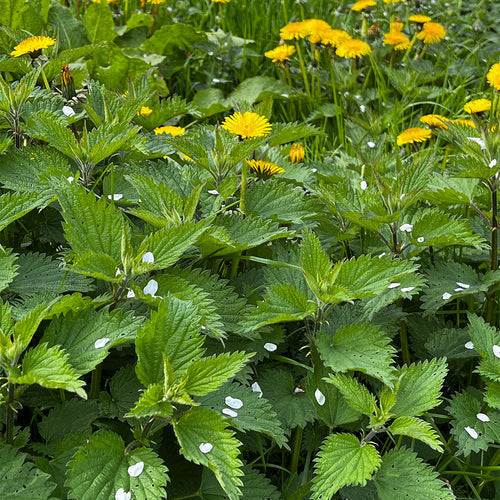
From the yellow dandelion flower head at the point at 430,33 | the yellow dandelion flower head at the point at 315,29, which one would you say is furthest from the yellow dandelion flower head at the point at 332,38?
the yellow dandelion flower head at the point at 430,33

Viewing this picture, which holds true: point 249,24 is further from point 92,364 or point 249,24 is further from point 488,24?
point 92,364

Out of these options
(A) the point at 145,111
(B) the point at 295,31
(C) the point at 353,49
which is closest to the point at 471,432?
(A) the point at 145,111

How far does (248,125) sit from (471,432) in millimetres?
899

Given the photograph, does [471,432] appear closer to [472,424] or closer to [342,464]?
[472,424]

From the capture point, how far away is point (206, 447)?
103 centimetres

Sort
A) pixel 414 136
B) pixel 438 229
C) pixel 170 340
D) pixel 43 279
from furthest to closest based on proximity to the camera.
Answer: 1. pixel 414 136
2. pixel 438 229
3. pixel 43 279
4. pixel 170 340

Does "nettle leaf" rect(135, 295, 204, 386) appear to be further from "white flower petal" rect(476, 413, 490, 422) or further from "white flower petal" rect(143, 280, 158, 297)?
"white flower petal" rect(476, 413, 490, 422)

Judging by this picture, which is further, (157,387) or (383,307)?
(383,307)

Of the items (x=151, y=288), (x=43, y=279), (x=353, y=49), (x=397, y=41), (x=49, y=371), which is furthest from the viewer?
(x=397, y=41)

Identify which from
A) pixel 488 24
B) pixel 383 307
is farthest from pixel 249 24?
pixel 383 307

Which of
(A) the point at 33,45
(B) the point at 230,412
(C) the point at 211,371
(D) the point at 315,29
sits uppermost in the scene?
(A) the point at 33,45

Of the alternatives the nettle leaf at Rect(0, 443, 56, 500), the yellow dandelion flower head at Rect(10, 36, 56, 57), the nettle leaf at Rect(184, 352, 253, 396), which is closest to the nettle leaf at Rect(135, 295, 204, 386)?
the nettle leaf at Rect(184, 352, 253, 396)

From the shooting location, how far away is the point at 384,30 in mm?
3828

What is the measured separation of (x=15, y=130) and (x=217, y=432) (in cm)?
95
